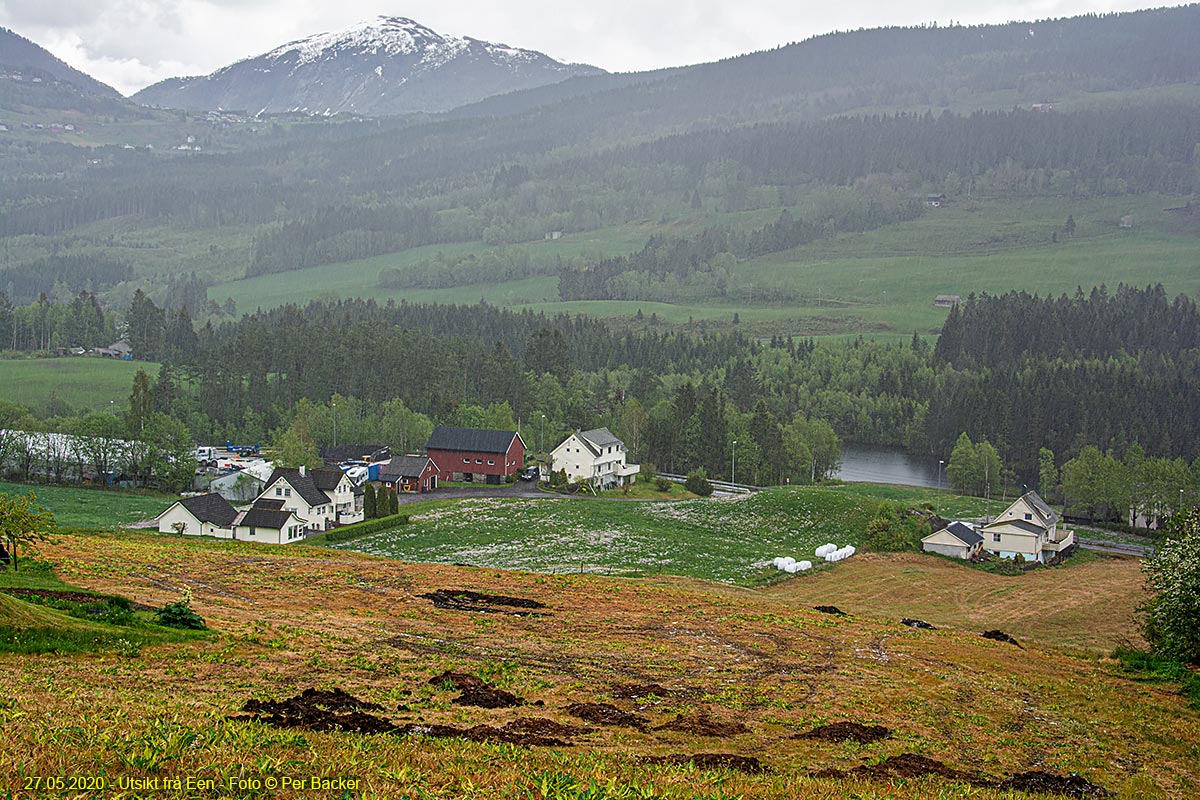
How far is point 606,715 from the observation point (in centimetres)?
2762

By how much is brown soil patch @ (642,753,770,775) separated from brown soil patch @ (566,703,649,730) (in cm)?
292

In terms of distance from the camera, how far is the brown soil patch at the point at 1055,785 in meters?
24.5

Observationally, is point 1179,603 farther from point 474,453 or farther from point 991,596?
point 474,453

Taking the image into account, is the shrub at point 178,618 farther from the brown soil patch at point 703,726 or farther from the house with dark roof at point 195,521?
the house with dark roof at point 195,521

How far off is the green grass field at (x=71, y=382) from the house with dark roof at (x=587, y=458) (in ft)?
189

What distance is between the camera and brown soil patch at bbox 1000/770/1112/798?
80.3ft

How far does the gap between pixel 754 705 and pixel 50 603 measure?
21.6 meters

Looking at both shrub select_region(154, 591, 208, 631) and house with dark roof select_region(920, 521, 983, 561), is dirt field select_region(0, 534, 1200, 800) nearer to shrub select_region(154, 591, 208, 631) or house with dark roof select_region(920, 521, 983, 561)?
shrub select_region(154, 591, 208, 631)

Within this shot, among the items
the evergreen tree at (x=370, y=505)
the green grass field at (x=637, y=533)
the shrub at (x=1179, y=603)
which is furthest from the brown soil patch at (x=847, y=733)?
the evergreen tree at (x=370, y=505)

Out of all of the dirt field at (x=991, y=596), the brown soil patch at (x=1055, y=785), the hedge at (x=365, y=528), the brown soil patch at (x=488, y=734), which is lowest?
the dirt field at (x=991, y=596)

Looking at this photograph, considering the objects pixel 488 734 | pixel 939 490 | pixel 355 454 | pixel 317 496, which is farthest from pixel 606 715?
pixel 939 490

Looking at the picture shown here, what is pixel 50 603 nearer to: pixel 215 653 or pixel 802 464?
pixel 215 653

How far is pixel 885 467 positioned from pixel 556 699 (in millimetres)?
127883

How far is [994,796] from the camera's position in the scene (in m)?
22.5
